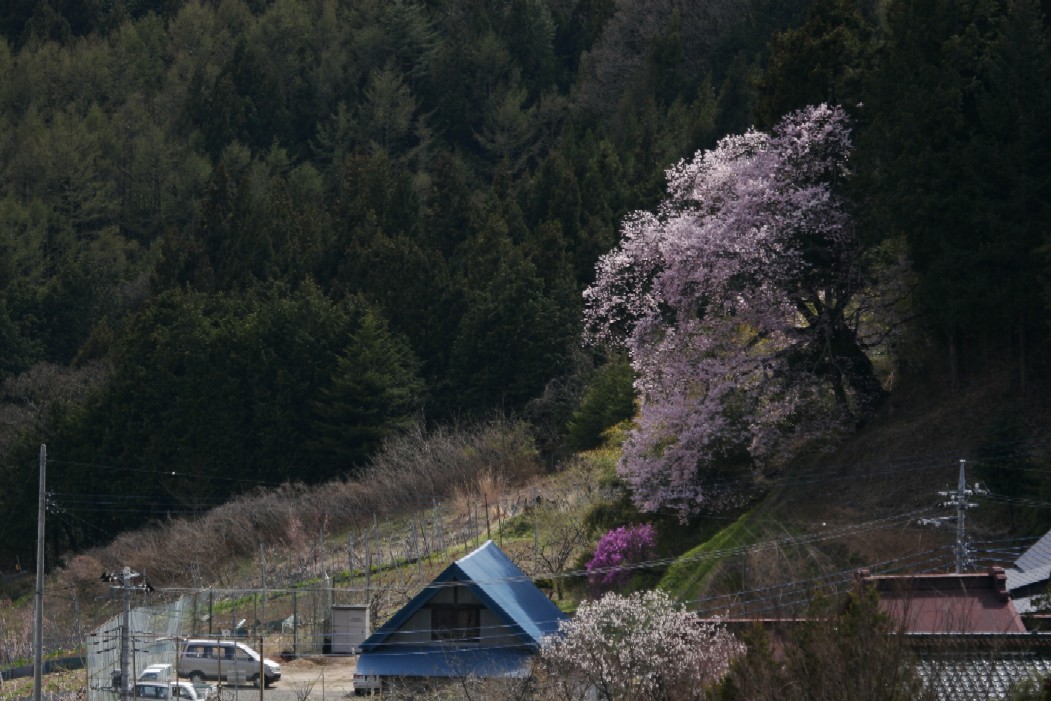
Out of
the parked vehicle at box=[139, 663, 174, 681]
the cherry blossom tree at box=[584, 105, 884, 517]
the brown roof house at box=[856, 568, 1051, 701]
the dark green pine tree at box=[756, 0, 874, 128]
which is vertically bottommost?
the brown roof house at box=[856, 568, 1051, 701]

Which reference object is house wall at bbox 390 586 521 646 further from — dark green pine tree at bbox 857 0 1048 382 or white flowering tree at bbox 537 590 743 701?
dark green pine tree at bbox 857 0 1048 382

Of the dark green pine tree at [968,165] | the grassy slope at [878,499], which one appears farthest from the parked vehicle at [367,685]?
the dark green pine tree at [968,165]

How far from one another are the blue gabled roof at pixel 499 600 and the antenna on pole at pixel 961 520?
598 cm

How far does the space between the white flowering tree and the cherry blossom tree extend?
8.63m

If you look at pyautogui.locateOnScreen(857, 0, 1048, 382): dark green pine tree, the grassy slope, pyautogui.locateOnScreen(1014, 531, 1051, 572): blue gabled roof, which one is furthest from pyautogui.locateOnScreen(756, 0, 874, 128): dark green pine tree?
pyautogui.locateOnScreen(1014, 531, 1051, 572): blue gabled roof

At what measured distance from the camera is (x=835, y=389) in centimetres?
3325

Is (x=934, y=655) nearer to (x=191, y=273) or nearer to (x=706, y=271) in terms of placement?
(x=706, y=271)

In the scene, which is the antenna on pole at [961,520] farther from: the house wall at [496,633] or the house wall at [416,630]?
the house wall at [416,630]

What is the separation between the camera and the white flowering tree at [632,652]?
21453 millimetres

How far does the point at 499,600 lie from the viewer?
27797mm

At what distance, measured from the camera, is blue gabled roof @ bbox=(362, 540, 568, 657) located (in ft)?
90.8

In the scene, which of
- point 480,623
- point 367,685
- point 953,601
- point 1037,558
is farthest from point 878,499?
point 953,601

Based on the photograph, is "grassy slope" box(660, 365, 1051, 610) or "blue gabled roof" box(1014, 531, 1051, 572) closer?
"blue gabled roof" box(1014, 531, 1051, 572)

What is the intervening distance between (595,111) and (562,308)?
27.6 meters
